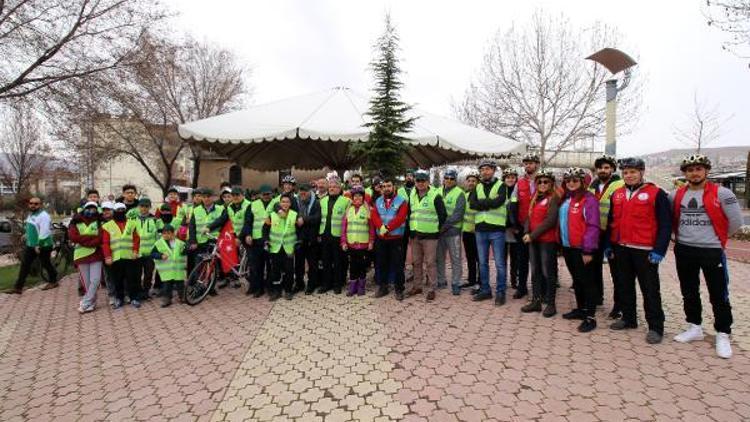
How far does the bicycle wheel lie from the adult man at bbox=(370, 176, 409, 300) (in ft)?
9.04

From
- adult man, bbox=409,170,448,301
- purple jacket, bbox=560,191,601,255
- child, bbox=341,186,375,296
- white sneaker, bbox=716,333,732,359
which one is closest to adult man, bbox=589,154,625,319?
purple jacket, bbox=560,191,601,255

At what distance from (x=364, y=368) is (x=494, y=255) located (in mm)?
2826

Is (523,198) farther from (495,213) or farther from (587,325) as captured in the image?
(587,325)

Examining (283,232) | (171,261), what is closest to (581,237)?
(283,232)

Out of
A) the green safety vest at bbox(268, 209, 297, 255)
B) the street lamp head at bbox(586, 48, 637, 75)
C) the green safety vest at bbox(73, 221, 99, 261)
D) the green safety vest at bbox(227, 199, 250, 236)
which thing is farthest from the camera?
the street lamp head at bbox(586, 48, 637, 75)

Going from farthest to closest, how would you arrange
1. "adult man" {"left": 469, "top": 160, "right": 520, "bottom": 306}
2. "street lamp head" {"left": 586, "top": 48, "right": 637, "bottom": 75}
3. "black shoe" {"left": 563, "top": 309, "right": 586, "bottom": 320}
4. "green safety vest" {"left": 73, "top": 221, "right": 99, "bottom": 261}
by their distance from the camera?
"street lamp head" {"left": 586, "top": 48, "right": 637, "bottom": 75} < "green safety vest" {"left": 73, "top": 221, "right": 99, "bottom": 261} < "adult man" {"left": 469, "top": 160, "right": 520, "bottom": 306} < "black shoe" {"left": 563, "top": 309, "right": 586, "bottom": 320}

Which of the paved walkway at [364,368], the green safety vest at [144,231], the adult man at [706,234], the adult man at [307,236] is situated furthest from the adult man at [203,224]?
the adult man at [706,234]

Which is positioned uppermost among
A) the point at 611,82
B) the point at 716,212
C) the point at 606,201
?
the point at 611,82

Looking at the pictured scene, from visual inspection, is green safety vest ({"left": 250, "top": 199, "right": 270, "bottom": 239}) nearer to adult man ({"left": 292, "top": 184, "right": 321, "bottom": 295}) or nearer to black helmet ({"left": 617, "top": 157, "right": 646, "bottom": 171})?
adult man ({"left": 292, "top": 184, "right": 321, "bottom": 295})

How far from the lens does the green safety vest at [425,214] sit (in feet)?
19.8

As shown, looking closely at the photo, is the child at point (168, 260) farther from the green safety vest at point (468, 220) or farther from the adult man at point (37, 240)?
the green safety vest at point (468, 220)

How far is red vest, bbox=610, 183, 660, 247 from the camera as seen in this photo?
4434 millimetres

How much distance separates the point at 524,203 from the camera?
5906mm

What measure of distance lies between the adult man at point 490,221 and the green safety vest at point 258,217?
3306 mm
